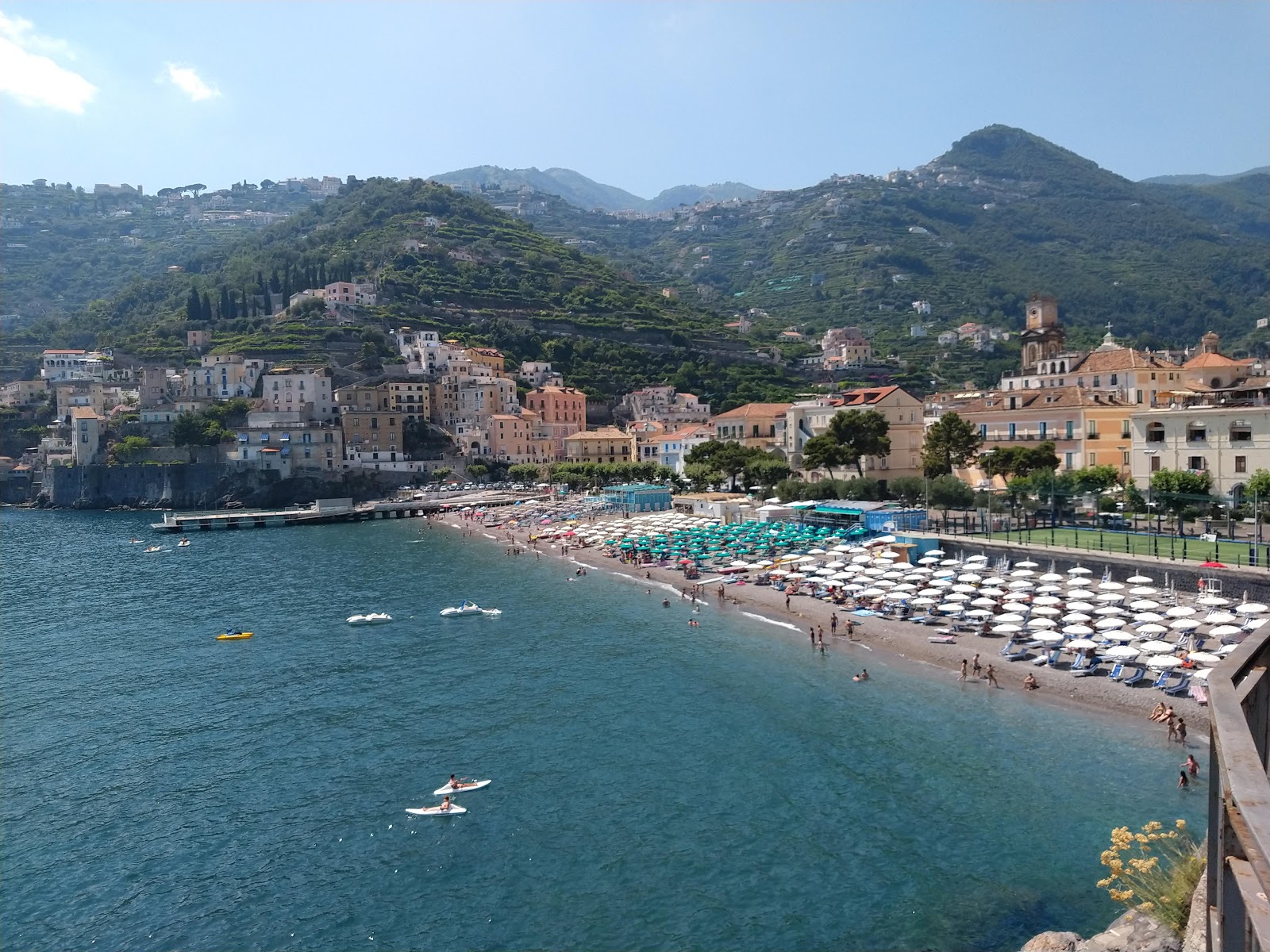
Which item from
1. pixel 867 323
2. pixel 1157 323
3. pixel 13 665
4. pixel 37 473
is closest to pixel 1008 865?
pixel 13 665

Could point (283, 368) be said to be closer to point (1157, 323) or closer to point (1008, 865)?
point (1008, 865)

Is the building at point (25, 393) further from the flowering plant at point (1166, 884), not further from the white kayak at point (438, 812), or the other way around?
the flowering plant at point (1166, 884)

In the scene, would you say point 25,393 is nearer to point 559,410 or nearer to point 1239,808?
point 559,410

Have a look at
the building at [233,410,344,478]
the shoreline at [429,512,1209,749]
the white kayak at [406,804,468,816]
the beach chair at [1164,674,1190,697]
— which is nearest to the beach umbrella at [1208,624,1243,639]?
the beach chair at [1164,674,1190,697]

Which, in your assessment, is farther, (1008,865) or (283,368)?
(283,368)

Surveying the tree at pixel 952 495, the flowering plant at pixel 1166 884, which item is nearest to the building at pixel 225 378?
the tree at pixel 952 495

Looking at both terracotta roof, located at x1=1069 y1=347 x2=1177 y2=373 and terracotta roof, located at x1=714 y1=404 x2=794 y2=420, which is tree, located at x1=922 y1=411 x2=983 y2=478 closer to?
terracotta roof, located at x1=1069 y1=347 x2=1177 y2=373
